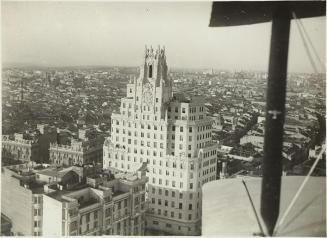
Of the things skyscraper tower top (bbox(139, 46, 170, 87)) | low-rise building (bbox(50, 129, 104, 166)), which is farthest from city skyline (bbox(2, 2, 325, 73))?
low-rise building (bbox(50, 129, 104, 166))

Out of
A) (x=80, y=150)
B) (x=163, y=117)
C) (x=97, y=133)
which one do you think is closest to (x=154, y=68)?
(x=163, y=117)

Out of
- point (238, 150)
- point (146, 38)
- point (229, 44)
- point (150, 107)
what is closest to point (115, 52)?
point (146, 38)

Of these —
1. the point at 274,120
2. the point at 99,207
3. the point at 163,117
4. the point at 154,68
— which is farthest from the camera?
the point at 163,117

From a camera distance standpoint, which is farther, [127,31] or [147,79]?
[147,79]

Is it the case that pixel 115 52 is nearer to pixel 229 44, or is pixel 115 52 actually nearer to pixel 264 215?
pixel 229 44

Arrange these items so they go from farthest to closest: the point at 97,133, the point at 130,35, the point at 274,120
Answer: the point at 97,133 < the point at 130,35 < the point at 274,120

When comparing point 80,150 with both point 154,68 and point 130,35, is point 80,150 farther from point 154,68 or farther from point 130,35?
Answer: point 130,35

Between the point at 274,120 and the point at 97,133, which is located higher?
the point at 274,120
